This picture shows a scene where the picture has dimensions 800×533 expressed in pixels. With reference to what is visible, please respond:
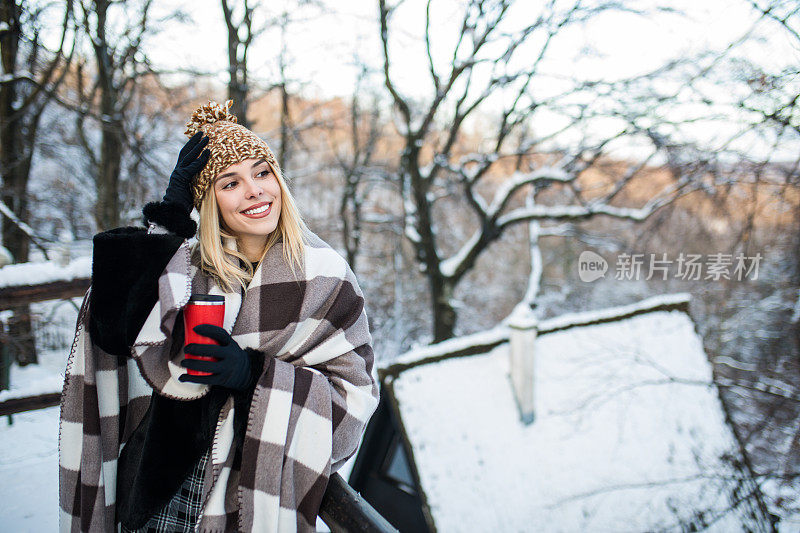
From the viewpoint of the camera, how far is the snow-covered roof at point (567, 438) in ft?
14.5

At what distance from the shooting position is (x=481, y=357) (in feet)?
18.8

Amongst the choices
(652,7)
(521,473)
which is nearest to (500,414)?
(521,473)

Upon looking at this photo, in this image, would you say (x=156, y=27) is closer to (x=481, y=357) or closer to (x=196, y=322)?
(x=481, y=357)

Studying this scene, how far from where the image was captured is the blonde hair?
1.36 meters

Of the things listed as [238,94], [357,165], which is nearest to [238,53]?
[238,94]

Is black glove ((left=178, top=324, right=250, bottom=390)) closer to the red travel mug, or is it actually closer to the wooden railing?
the red travel mug

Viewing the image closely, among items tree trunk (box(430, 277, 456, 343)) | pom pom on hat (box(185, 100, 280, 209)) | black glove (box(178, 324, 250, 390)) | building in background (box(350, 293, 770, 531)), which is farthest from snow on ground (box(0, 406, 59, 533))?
tree trunk (box(430, 277, 456, 343))

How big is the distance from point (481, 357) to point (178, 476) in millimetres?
4742

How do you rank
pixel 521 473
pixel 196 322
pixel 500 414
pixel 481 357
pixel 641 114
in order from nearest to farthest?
pixel 196 322
pixel 521 473
pixel 500 414
pixel 481 357
pixel 641 114

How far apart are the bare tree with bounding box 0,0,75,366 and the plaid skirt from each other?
3228 millimetres

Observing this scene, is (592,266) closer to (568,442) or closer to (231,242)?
(568,442)

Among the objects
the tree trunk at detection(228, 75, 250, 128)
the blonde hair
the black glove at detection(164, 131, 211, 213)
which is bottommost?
the blonde hair

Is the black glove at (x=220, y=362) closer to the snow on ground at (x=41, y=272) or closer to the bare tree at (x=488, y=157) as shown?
the snow on ground at (x=41, y=272)

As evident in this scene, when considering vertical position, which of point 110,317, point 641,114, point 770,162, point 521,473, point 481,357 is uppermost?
point 641,114
